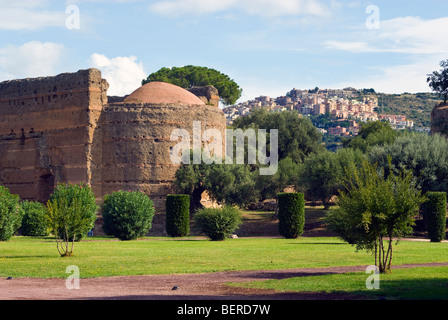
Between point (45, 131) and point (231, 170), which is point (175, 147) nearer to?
point (231, 170)

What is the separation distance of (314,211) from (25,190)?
20.5 metres

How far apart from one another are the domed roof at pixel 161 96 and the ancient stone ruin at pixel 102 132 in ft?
0.47

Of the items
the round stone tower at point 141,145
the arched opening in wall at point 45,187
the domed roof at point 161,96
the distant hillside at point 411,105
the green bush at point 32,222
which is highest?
the distant hillside at point 411,105

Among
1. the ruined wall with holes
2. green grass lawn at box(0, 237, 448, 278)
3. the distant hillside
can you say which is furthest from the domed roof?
the distant hillside

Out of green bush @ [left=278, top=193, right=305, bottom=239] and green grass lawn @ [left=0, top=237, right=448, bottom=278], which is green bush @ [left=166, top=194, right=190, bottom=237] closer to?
green bush @ [left=278, top=193, right=305, bottom=239]

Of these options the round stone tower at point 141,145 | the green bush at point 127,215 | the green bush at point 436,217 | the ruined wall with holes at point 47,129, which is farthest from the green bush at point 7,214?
the green bush at point 436,217

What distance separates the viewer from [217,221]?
3056 centimetres

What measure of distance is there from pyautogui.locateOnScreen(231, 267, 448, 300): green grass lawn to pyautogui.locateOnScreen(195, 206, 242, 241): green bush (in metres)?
14.9

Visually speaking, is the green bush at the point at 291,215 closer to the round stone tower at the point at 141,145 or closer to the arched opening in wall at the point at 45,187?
the round stone tower at the point at 141,145

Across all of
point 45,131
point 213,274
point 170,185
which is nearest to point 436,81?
point 170,185

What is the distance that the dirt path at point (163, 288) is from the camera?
41.3 ft

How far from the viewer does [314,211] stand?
43562mm

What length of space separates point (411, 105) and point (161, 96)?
95797 mm

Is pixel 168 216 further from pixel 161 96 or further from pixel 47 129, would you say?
pixel 47 129
